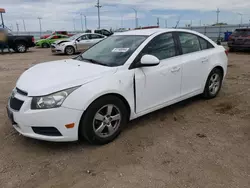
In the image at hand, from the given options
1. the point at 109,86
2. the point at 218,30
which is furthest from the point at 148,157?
the point at 218,30

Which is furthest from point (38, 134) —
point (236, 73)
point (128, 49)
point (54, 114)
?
point (236, 73)

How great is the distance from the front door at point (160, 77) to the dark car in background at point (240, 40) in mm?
11456

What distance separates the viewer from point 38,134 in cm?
288

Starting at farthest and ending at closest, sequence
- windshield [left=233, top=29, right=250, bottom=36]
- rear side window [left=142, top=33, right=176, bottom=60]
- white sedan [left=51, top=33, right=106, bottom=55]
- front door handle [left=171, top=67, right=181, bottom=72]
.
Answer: white sedan [left=51, top=33, right=106, bottom=55]
windshield [left=233, top=29, right=250, bottom=36]
front door handle [left=171, top=67, right=181, bottom=72]
rear side window [left=142, top=33, right=176, bottom=60]

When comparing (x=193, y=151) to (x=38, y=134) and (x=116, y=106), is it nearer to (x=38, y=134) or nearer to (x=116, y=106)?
(x=116, y=106)

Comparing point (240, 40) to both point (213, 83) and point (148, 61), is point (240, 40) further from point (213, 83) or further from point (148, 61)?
point (148, 61)

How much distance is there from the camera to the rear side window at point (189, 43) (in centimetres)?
418

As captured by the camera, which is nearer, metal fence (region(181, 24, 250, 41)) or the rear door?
the rear door

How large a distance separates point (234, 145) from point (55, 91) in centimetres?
247

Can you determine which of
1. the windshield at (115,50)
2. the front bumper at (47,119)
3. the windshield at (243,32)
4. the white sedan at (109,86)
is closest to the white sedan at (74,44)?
the windshield at (243,32)

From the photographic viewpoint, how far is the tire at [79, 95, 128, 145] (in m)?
2.94

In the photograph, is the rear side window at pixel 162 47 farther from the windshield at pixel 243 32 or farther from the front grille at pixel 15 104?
the windshield at pixel 243 32

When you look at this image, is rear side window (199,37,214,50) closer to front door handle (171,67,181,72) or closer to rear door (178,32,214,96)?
rear door (178,32,214,96)

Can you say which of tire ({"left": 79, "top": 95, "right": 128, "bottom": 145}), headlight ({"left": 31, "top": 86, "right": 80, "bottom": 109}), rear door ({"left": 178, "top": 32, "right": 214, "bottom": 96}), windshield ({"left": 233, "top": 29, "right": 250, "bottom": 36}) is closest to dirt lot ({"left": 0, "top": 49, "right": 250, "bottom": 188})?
tire ({"left": 79, "top": 95, "right": 128, "bottom": 145})
